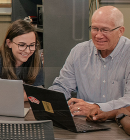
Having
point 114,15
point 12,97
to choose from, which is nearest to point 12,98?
point 12,97

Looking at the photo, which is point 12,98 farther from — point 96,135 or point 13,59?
point 13,59

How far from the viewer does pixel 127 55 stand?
2.04 meters

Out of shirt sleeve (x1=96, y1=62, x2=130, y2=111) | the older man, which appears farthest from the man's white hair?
shirt sleeve (x1=96, y1=62, x2=130, y2=111)

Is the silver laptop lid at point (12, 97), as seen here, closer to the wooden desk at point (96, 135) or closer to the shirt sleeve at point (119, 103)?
the wooden desk at point (96, 135)

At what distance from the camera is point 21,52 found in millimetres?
2373

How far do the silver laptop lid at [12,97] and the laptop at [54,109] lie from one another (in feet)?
0.29

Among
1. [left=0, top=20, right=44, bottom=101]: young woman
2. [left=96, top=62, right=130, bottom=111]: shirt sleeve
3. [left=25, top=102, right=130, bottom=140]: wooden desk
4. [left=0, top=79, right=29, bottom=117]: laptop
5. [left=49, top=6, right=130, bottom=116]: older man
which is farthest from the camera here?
[left=0, top=20, right=44, bottom=101]: young woman

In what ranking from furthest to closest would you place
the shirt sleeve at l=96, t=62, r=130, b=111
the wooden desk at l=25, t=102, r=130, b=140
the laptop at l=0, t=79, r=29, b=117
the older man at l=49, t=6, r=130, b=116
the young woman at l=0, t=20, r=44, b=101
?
the young woman at l=0, t=20, r=44, b=101, the older man at l=49, t=6, r=130, b=116, the shirt sleeve at l=96, t=62, r=130, b=111, the laptop at l=0, t=79, r=29, b=117, the wooden desk at l=25, t=102, r=130, b=140

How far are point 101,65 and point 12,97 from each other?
860 mm

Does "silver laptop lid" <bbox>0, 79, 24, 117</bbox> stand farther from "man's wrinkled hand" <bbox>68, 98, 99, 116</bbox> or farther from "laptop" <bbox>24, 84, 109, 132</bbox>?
"man's wrinkled hand" <bbox>68, 98, 99, 116</bbox>

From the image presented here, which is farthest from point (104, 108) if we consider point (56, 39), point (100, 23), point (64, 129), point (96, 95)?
point (56, 39)

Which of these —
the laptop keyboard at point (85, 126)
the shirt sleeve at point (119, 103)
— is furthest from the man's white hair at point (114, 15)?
the laptop keyboard at point (85, 126)

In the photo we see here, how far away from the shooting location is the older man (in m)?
1.99

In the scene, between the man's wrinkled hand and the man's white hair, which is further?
the man's white hair
